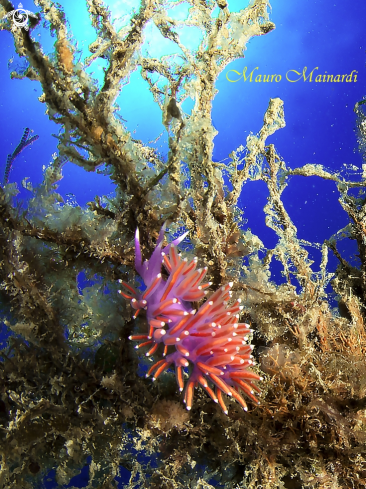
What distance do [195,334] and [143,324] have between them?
0.66 metres

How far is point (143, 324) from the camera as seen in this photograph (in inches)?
86.2

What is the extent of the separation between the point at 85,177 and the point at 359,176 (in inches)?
1206

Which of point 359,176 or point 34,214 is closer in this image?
point 34,214

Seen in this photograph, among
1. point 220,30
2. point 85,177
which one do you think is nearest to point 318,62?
point 85,177

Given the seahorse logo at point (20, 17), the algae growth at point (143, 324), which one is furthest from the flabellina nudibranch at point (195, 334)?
the seahorse logo at point (20, 17)

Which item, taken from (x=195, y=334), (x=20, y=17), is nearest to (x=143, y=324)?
(x=195, y=334)

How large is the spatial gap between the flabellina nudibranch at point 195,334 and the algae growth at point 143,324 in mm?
443

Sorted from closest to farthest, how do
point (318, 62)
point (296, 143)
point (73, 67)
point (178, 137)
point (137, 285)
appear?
point (73, 67), point (178, 137), point (137, 285), point (318, 62), point (296, 143)

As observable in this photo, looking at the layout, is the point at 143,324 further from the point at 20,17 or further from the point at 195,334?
the point at 20,17

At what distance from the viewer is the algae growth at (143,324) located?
5.96 ft

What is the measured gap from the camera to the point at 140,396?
2117mm

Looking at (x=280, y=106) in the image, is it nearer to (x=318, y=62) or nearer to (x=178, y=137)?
(x=178, y=137)

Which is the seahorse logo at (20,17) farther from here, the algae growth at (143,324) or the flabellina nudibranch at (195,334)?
the flabellina nudibranch at (195,334)

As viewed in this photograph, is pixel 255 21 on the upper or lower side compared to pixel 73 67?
upper
